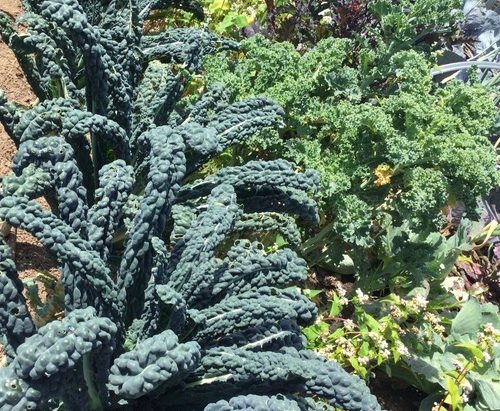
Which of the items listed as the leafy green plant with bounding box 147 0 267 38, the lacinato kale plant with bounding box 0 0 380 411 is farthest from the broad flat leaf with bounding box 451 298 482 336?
the leafy green plant with bounding box 147 0 267 38

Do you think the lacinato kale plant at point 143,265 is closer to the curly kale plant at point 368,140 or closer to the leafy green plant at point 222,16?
the curly kale plant at point 368,140

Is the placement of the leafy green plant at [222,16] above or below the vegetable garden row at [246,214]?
above

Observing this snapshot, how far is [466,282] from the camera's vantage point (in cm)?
276

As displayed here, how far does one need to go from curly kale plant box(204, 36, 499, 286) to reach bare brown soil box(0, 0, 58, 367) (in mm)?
824

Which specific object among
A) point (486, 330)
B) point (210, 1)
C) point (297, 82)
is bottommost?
point (486, 330)

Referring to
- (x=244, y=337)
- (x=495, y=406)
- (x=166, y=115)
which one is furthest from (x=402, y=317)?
(x=166, y=115)

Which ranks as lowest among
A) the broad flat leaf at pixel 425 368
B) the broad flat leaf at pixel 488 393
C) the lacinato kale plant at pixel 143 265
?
the broad flat leaf at pixel 488 393

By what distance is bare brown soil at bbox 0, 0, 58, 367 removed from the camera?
6.97ft

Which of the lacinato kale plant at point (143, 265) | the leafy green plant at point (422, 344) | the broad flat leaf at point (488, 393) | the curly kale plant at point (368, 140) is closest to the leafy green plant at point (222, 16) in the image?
the curly kale plant at point (368, 140)

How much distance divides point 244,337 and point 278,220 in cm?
55

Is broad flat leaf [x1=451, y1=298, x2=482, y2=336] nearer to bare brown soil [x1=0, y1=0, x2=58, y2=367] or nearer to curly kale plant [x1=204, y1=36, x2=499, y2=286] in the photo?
curly kale plant [x1=204, y1=36, x2=499, y2=286]

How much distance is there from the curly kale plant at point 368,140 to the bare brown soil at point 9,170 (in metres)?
0.82

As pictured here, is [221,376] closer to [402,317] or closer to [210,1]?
[402,317]

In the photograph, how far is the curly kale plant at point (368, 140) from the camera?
1.93 meters
